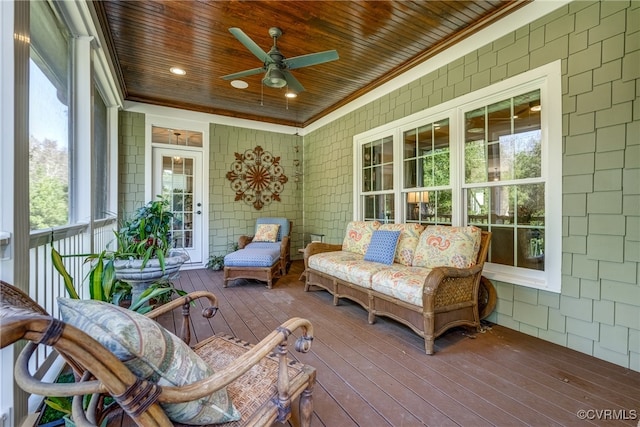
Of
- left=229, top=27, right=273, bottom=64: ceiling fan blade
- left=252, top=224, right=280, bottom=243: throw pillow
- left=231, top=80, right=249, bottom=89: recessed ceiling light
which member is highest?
left=231, top=80, right=249, bottom=89: recessed ceiling light

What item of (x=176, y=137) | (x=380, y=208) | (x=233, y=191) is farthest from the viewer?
(x=233, y=191)

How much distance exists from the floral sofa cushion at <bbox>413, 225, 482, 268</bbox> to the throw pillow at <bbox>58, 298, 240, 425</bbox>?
2.38 m

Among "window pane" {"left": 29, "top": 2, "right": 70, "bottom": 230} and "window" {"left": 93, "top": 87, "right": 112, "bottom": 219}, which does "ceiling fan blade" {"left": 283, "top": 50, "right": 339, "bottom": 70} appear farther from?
"window" {"left": 93, "top": 87, "right": 112, "bottom": 219}

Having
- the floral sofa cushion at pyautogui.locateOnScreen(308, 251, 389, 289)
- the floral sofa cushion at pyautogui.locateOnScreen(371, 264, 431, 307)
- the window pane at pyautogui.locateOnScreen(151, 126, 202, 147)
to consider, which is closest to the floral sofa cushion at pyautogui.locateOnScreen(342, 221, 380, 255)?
the floral sofa cushion at pyautogui.locateOnScreen(308, 251, 389, 289)

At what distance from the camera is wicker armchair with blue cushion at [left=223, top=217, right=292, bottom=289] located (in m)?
4.15

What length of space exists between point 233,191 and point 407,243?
379 centimetres

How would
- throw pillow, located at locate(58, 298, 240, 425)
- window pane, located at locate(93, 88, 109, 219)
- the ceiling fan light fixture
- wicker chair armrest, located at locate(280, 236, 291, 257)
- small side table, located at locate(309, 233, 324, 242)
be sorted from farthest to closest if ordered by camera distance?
small side table, located at locate(309, 233, 324, 242), wicker chair armrest, located at locate(280, 236, 291, 257), window pane, located at locate(93, 88, 109, 219), the ceiling fan light fixture, throw pillow, located at locate(58, 298, 240, 425)

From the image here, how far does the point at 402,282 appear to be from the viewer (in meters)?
2.53

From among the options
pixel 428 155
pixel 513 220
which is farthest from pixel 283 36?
pixel 513 220

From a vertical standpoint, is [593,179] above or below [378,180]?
below

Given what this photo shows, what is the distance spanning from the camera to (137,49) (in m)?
3.42

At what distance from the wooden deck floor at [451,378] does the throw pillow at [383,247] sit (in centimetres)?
66

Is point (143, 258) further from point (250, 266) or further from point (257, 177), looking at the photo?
point (257, 177)

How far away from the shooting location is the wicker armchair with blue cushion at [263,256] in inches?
163
